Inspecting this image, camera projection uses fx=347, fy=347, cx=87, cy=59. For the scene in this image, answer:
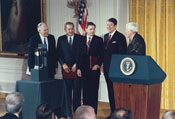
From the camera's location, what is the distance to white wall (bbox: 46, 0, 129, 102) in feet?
25.2

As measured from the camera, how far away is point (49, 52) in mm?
6203

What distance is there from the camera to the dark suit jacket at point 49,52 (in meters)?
6.09

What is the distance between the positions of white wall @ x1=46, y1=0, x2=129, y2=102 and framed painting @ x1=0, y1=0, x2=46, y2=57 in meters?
0.41

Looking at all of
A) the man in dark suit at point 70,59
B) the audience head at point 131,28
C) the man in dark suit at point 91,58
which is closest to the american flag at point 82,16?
the man in dark suit at point 70,59

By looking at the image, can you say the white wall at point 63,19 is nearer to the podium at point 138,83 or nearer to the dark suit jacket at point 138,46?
the dark suit jacket at point 138,46

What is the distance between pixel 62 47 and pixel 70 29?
1.18 ft

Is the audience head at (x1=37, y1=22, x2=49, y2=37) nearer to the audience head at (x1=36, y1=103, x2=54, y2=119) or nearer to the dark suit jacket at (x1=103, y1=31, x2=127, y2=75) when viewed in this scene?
the dark suit jacket at (x1=103, y1=31, x2=127, y2=75)

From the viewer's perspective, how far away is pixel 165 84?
23.6 ft

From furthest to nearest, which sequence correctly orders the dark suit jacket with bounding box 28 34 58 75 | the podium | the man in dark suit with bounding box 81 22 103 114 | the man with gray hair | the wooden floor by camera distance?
1. the wooden floor
2. the dark suit jacket with bounding box 28 34 58 75
3. the man in dark suit with bounding box 81 22 103 114
4. the podium
5. the man with gray hair

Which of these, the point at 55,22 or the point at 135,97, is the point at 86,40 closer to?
the point at 135,97

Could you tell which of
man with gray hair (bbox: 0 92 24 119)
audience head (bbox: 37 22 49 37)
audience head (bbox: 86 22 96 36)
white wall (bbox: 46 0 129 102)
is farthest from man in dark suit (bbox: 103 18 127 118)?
man with gray hair (bbox: 0 92 24 119)

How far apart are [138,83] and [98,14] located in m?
3.59

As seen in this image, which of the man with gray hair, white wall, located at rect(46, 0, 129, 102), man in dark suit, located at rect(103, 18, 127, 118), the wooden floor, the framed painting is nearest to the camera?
the man with gray hair

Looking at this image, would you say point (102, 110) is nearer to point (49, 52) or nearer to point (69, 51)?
point (69, 51)
